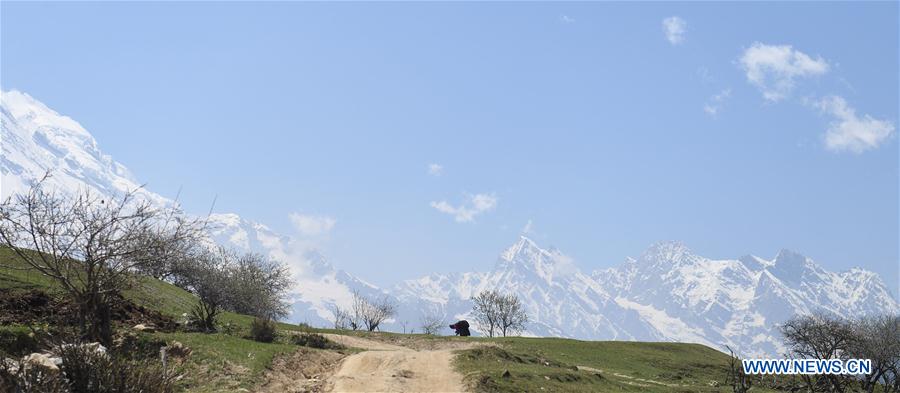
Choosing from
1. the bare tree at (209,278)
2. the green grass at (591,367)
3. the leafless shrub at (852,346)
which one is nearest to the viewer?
the green grass at (591,367)

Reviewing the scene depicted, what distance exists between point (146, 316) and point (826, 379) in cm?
5128

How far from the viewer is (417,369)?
33219 mm

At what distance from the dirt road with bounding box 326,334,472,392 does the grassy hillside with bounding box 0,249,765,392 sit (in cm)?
93

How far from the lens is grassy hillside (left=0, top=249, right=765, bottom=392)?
94.5ft

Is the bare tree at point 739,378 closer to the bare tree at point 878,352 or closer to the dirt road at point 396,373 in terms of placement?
the dirt road at point 396,373

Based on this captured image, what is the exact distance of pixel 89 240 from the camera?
88.8 ft

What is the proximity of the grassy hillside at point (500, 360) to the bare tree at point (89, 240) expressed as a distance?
3016 millimetres

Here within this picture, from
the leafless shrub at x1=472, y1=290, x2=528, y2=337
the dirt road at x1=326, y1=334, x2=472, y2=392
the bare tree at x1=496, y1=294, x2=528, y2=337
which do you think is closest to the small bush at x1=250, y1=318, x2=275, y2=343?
the dirt road at x1=326, y1=334, x2=472, y2=392

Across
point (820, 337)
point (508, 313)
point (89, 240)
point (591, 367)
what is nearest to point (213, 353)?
point (89, 240)

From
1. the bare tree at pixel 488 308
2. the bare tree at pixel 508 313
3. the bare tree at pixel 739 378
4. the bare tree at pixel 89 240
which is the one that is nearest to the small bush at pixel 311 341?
the bare tree at pixel 89 240

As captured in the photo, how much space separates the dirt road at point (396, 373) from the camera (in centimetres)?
2923

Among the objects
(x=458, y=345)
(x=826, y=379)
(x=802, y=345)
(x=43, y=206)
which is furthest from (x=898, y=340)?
(x=43, y=206)

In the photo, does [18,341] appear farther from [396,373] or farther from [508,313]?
[508,313]

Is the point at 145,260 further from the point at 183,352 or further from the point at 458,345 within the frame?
the point at 458,345
